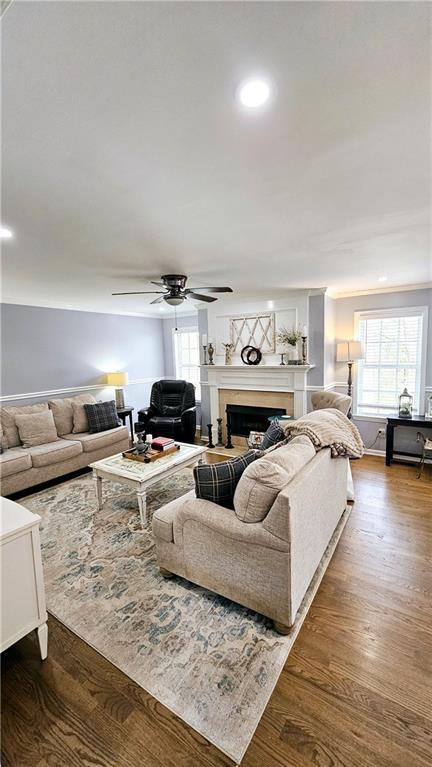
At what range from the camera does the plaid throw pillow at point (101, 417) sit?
15.3 ft

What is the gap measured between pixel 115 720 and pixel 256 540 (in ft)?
3.24

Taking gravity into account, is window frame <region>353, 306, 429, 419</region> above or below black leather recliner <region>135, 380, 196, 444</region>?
above

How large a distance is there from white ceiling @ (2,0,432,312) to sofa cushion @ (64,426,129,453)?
2.53m

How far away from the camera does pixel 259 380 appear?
5.12 m

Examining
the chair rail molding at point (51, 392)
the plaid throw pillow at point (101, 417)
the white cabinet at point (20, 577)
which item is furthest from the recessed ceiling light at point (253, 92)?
the chair rail molding at point (51, 392)

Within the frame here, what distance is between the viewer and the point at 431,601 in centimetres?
203

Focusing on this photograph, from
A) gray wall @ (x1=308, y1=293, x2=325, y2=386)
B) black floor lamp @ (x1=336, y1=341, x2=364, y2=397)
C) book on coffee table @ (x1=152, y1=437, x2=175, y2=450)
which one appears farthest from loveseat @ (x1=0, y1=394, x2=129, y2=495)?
black floor lamp @ (x1=336, y1=341, x2=364, y2=397)

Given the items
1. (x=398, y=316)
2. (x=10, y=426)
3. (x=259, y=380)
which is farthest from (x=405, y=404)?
(x=10, y=426)

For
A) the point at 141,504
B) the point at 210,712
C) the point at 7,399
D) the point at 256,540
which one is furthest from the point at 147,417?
the point at 210,712

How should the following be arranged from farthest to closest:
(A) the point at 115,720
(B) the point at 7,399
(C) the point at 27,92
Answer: (B) the point at 7,399, (A) the point at 115,720, (C) the point at 27,92

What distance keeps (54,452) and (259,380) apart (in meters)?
3.09

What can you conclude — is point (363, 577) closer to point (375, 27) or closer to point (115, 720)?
point (115, 720)

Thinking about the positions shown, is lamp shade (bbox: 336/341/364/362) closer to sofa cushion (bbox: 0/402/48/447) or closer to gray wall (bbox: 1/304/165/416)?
gray wall (bbox: 1/304/165/416)

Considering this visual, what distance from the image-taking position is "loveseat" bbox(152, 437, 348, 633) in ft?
5.73
